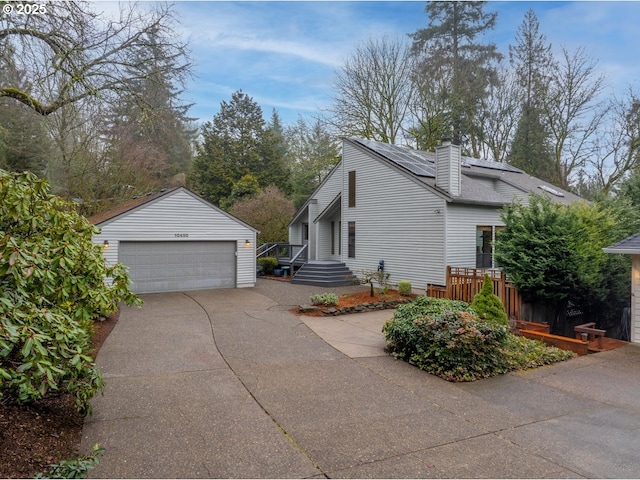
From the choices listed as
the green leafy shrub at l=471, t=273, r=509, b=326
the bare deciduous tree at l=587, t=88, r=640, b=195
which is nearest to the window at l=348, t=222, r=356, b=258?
the green leafy shrub at l=471, t=273, r=509, b=326

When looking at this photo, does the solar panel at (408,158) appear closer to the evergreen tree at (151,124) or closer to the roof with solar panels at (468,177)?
the roof with solar panels at (468,177)

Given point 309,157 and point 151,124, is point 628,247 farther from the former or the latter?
point 309,157

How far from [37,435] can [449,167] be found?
40.9ft

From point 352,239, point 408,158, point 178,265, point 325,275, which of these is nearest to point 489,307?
point 325,275

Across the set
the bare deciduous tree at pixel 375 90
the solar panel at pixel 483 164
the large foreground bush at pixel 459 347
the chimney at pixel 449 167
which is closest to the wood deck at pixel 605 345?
the large foreground bush at pixel 459 347

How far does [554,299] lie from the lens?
1011cm

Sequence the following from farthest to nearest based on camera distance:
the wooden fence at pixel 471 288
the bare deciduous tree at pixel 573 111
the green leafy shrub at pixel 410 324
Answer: the bare deciduous tree at pixel 573 111 → the wooden fence at pixel 471 288 → the green leafy shrub at pixel 410 324

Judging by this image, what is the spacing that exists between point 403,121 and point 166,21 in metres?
17.6

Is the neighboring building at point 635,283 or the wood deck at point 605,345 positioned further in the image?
the neighboring building at point 635,283

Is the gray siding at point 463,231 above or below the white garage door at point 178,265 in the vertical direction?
above

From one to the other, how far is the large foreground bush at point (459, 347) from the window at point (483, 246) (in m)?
7.01

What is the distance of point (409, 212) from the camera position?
14.3 m

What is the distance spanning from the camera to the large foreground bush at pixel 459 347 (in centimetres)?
617

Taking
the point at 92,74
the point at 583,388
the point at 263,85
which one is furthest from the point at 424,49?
the point at 583,388
